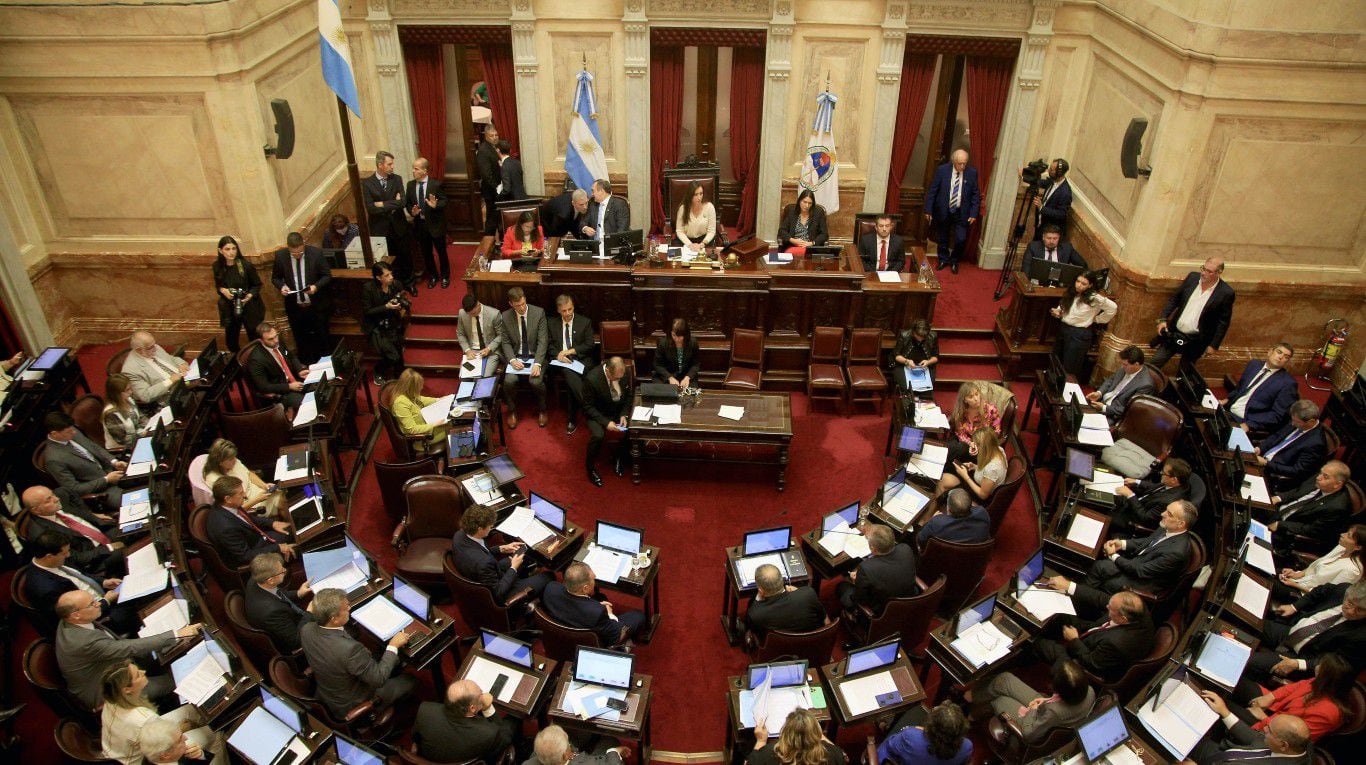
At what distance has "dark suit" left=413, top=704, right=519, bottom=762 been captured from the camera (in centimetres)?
545

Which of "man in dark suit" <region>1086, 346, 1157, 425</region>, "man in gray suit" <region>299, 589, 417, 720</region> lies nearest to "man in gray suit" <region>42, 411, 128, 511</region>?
"man in gray suit" <region>299, 589, 417, 720</region>

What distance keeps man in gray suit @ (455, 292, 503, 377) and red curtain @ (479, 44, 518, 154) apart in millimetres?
3590

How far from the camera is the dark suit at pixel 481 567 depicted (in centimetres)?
661

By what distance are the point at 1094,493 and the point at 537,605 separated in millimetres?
4709

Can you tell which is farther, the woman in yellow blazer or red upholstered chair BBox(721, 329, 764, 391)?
red upholstered chair BBox(721, 329, 764, 391)

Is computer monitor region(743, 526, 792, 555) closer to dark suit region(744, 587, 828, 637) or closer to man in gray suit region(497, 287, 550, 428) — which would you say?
dark suit region(744, 587, 828, 637)

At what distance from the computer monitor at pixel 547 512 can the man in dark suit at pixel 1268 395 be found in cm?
598

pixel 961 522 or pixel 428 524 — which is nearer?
pixel 961 522

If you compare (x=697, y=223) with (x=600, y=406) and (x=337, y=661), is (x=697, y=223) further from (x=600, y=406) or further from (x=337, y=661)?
(x=337, y=661)

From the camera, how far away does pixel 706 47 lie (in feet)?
39.4

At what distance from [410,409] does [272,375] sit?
1489 millimetres

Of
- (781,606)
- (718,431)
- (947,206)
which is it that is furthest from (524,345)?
(947,206)

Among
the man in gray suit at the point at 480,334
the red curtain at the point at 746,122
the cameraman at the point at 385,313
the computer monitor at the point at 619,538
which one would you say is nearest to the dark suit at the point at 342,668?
the computer monitor at the point at 619,538

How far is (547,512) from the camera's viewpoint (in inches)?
291
